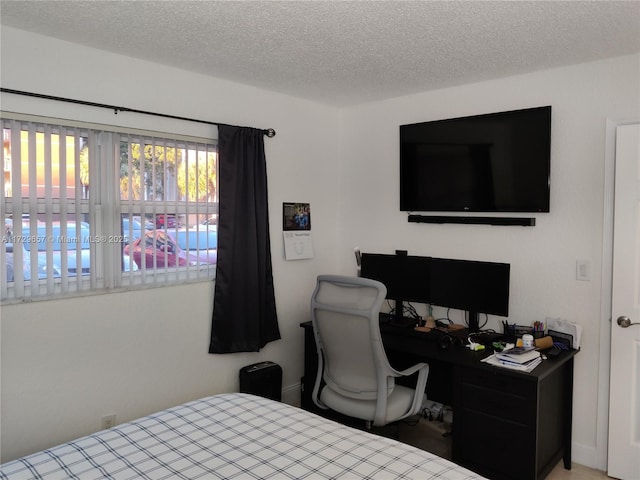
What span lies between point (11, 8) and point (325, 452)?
93.9 inches

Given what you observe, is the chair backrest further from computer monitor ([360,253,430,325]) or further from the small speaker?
computer monitor ([360,253,430,325])

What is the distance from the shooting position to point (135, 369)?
2.91 meters

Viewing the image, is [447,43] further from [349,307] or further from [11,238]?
[11,238]

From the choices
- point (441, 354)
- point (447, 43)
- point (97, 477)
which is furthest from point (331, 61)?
point (97, 477)

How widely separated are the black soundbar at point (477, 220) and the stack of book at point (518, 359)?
0.84 metres

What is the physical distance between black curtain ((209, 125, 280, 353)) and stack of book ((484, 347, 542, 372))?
161 cm

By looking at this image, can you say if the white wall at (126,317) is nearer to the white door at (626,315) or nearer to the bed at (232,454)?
the bed at (232,454)

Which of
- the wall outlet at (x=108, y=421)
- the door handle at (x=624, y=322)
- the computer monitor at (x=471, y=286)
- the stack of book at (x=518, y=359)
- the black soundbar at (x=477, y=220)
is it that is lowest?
the wall outlet at (x=108, y=421)

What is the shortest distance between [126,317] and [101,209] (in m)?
0.66

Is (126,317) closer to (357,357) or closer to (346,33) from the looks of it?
(357,357)

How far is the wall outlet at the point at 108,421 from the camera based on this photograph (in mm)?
2771

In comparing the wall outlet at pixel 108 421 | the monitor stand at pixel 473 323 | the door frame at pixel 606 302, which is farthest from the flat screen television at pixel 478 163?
the wall outlet at pixel 108 421

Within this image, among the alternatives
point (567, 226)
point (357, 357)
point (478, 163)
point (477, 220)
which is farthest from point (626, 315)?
point (357, 357)

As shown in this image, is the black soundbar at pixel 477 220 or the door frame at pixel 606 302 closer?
the door frame at pixel 606 302
